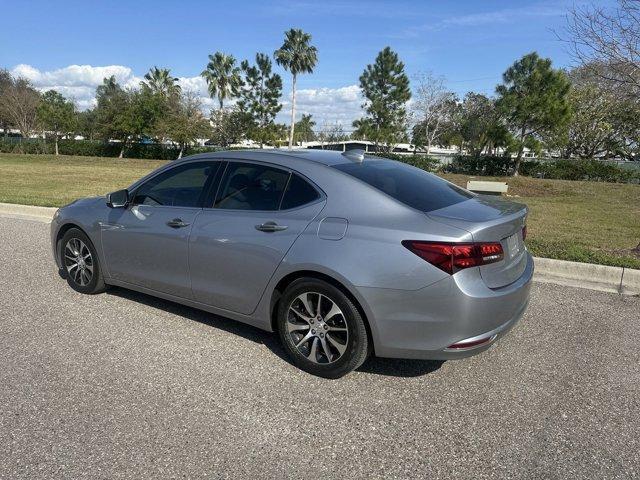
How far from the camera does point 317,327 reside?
3412mm

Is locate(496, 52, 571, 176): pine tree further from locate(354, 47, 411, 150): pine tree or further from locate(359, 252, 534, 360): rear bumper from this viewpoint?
locate(359, 252, 534, 360): rear bumper

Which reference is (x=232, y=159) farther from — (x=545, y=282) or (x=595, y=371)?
(x=545, y=282)

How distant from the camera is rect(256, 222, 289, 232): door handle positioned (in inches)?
139

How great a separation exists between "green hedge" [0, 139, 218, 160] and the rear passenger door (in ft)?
144

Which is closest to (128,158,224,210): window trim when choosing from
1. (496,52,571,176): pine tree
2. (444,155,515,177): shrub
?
(496,52,571,176): pine tree

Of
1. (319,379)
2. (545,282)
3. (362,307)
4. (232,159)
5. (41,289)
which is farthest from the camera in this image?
(545,282)

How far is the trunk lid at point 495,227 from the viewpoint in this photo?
3.10m

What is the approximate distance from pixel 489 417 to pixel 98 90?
272ft

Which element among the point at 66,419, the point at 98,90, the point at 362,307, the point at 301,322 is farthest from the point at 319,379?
the point at 98,90

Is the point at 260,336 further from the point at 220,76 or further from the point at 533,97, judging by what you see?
the point at 220,76

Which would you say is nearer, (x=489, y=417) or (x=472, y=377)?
(x=489, y=417)

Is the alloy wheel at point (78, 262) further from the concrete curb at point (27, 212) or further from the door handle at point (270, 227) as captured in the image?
the concrete curb at point (27, 212)

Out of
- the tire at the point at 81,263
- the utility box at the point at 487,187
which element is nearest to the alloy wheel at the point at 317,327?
the tire at the point at 81,263

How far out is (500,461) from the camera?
263 cm
